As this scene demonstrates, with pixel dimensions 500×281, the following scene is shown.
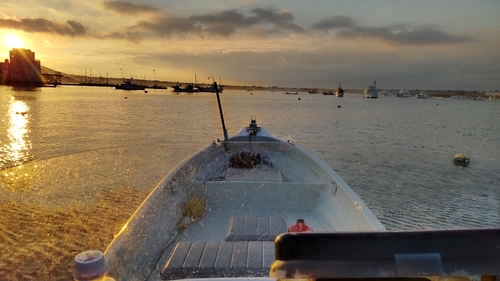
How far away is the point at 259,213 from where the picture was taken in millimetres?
6215

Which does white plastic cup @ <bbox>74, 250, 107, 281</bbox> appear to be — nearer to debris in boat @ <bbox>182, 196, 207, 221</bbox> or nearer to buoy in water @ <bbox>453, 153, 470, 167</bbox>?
debris in boat @ <bbox>182, 196, 207, 221</bbox>

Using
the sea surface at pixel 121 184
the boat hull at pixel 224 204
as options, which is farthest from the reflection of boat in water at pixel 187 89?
the boat hull at pixel 224 204

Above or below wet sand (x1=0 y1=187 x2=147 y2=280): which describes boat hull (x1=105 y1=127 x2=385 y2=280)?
above

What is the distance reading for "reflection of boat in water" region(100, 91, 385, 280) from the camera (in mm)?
3516

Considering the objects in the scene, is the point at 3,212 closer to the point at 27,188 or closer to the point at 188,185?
the point at 27,188

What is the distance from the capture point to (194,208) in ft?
19.8

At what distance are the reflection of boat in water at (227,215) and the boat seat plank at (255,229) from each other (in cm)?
1

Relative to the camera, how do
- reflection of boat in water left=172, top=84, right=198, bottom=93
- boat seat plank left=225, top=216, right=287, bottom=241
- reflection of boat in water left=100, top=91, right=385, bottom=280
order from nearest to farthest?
reflection of boat in water left=100, top=91, right=385, bottom=280
boat seat plank left=225, top=216, right=287, bottom=241
reflection of boat in water left=172, top=84, right=198, bottom=93

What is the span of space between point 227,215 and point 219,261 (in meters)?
2.54

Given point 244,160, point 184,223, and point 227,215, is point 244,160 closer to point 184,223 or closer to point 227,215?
point 227,215

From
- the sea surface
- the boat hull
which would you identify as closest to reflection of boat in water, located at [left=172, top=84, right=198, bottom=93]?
the sea surface

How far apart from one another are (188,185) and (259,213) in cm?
157

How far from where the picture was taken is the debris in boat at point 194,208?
5914mm

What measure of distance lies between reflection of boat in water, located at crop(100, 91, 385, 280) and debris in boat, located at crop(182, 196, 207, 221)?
0.02 metres
